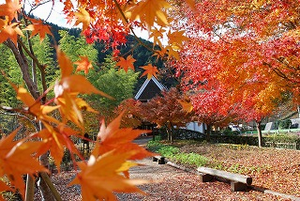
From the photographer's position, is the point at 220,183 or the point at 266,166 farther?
the point at 266,166

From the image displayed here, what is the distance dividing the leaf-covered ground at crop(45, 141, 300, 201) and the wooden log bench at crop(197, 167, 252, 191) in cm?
15

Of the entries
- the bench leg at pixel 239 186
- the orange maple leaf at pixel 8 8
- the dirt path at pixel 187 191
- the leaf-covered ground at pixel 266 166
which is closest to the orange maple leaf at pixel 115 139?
the orange maple leaf at pixel 8 8

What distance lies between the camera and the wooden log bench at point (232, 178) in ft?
19.6

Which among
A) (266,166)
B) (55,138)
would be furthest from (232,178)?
(55,138)

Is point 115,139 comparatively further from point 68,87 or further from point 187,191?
point 187,191

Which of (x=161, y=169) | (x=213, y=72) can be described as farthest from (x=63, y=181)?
(x=213, y=72)

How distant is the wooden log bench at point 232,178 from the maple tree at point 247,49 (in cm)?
169

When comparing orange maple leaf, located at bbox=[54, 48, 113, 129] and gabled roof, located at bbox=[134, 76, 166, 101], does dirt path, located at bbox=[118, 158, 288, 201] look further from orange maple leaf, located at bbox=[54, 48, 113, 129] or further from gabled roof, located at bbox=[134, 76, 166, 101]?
gabled roof, located at bbox=[134, 76, 166, 101]

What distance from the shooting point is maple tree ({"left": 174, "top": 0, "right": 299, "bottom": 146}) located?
14.9ft

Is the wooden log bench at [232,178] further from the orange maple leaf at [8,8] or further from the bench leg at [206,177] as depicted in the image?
the orange maple leaf at [8,8]

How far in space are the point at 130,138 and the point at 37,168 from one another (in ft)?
0.71

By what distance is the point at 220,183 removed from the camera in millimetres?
7020

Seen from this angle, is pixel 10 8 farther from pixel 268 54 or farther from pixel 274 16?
pixel 274 16

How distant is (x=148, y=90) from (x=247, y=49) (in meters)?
21.5
